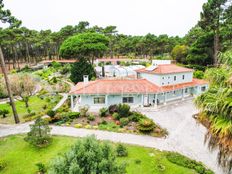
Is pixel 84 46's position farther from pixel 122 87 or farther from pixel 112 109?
pixel 112 109

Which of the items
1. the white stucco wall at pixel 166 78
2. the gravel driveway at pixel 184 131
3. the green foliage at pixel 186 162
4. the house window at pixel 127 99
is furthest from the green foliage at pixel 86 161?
the white stucco wall at pixel 166 78

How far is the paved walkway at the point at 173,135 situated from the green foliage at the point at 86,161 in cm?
898

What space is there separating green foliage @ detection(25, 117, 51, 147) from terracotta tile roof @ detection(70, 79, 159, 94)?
9027 mm

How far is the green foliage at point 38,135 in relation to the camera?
15681mm

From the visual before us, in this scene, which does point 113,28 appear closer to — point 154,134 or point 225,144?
point 154,134

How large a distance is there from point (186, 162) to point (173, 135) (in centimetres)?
468

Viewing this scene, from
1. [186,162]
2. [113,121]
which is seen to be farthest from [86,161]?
[113,121]

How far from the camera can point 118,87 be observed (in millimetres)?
25750

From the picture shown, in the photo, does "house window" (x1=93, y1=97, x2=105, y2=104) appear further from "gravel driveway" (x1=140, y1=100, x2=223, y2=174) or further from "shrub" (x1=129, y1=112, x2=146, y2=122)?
"gravel driveway" (x1=140, y1=100, x2=223, y2=174)

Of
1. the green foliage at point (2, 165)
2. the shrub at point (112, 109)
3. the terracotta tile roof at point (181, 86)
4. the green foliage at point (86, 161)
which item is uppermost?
the green foliage at point (86, 161)

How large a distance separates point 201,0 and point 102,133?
3001 centimetres

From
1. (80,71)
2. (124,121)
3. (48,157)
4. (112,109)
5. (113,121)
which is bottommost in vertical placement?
(48,157)

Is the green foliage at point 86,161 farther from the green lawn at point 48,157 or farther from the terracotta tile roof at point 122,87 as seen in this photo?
the terracotta tile roof at point 122,87

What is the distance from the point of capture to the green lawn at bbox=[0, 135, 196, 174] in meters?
12.4
